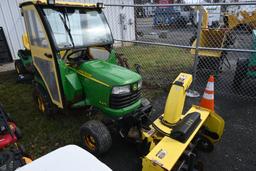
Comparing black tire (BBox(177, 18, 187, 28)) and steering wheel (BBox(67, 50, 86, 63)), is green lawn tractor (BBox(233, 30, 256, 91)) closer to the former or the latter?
black tire (BBox(177, 18, 187, 28))

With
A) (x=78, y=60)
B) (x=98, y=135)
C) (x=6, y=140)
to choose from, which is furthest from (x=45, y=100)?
(x=98, y=135)

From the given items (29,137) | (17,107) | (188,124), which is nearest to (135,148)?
(188,124)

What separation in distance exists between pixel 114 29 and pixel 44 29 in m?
7.54

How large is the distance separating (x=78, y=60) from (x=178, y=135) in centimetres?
199

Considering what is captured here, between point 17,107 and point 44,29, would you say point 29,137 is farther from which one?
point 44,29

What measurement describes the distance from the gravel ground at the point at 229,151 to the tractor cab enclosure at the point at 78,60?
60 centimetres

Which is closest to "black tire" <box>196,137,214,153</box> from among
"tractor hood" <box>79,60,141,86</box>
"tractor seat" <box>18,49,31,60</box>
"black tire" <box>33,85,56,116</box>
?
"tractor hood" <box>79,60,141,86</box>

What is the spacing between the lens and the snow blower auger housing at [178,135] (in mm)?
1851

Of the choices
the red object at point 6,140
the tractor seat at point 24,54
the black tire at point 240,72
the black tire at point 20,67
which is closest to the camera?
the red object at point 6,140

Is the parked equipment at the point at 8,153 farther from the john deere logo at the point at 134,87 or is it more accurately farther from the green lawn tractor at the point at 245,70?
the green lawn tractor at the point at 245,70

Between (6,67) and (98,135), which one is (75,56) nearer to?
(98,135)

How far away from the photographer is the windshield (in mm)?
2967

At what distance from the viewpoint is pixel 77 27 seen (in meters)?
3.17

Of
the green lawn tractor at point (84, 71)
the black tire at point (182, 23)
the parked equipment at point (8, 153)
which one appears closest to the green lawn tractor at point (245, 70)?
the black tire at point (182, 23)
